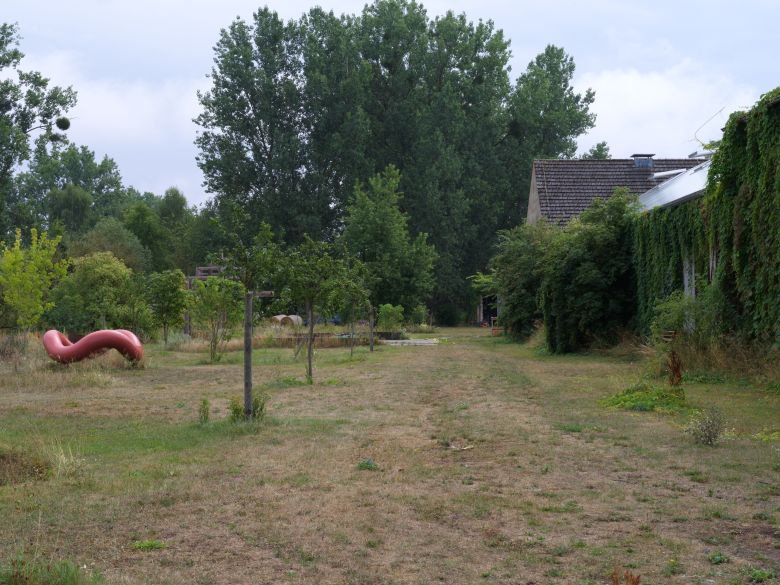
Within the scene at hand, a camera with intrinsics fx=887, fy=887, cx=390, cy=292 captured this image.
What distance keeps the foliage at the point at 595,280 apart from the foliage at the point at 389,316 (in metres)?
12.4

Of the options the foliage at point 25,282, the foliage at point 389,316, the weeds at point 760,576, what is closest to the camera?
the weeds at point 760,576

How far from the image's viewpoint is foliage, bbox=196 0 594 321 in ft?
193

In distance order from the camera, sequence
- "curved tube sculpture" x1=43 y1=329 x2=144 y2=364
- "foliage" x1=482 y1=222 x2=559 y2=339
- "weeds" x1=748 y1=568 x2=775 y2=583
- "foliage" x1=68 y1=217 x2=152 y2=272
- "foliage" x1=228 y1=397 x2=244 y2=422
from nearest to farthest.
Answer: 1. "weeds" x1=748 y1=568 x2=775 y2=583
2. "foliage" x1=228 y1=397 x2=244 y2=422
3. "curved tube sculpture" x1=43 y1=329 x2=144 y2=364
4. "foliage" x1=482 y1=222 x2=559 y2=339
5. "foliage" x1=68 y1=217 x2=152 y2=272

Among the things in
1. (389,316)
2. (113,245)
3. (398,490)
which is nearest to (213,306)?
(389,316)

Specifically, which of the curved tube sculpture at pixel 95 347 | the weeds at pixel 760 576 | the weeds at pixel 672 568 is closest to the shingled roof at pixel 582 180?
the curved tube sculpture at pixel 95 347

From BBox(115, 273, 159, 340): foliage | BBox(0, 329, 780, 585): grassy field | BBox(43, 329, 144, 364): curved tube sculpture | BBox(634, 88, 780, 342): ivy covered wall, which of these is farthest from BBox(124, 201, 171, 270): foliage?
BBox(0, 329, 780, 585): grassy field

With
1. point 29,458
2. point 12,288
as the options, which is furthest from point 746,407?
point 12,288

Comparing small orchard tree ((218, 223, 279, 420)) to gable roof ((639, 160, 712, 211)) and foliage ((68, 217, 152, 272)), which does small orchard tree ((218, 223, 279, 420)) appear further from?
foliage ((68, 217, 152, 272))

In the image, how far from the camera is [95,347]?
878 inches

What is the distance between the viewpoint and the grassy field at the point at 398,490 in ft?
18.0

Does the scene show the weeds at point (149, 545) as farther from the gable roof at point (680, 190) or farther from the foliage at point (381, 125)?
the foliage at point (381, 125)

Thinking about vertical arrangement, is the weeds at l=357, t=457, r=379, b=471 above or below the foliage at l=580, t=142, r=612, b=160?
below

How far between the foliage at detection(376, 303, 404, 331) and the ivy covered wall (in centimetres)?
1866

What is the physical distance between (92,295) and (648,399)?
90.6ft
